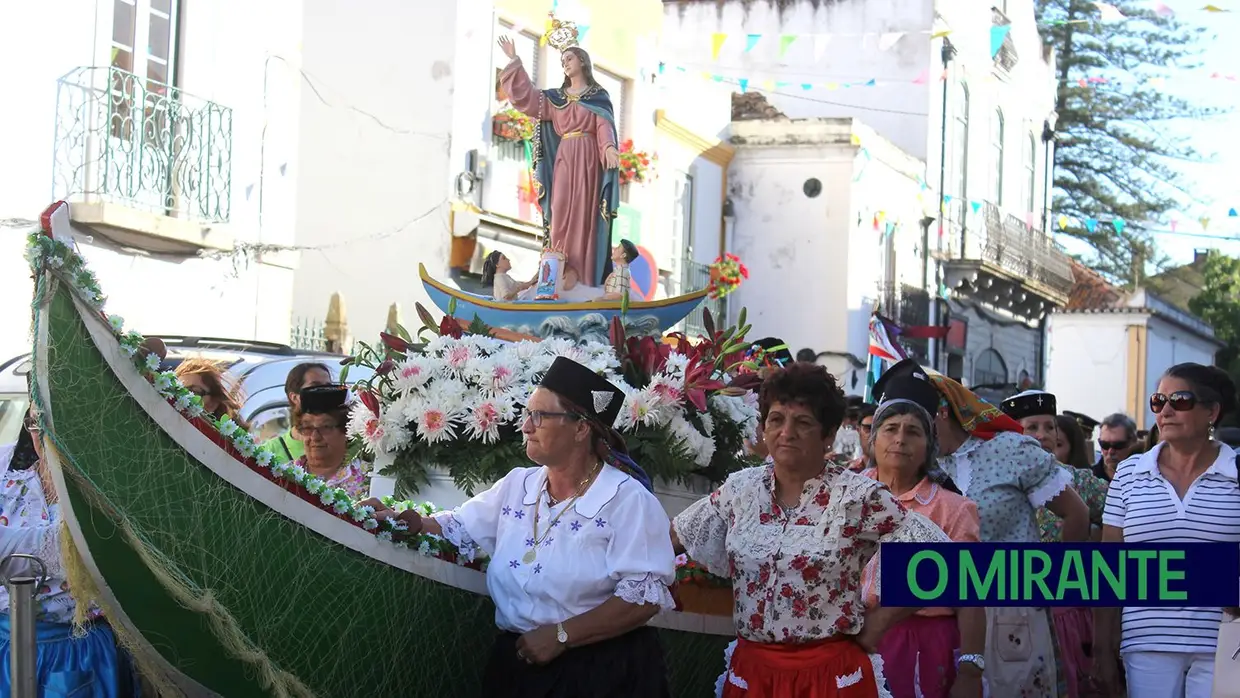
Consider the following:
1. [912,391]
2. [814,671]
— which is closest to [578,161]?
[912,391]

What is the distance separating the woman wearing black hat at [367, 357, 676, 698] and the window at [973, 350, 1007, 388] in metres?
26.1

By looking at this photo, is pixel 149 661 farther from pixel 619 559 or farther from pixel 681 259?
pixel 681 259

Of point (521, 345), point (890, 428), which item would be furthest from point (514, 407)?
point (890, 428)

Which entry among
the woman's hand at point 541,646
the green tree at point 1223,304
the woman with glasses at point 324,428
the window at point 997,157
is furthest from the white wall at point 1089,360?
the woman's hand at point 541,646

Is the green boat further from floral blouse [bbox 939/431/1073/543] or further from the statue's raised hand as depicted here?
the statue's raised hand

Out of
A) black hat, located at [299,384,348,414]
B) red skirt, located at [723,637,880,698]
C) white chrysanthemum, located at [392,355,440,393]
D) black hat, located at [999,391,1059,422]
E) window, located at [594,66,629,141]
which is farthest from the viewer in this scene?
window, located at [594,66,629,141]

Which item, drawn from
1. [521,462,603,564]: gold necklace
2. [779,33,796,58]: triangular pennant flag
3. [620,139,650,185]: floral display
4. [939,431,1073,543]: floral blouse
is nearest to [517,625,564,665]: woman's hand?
[521,462,603,564]: gold necklace

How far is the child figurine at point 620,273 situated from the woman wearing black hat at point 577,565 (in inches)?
114

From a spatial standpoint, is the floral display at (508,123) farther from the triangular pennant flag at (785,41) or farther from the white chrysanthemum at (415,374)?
the white chrysanthemum at (415,374)

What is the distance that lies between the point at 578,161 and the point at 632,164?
1134cm

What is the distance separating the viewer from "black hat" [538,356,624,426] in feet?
14.3

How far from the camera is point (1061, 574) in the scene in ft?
10.8

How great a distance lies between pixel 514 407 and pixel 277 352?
195 inches

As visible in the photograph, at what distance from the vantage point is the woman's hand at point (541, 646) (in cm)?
417
